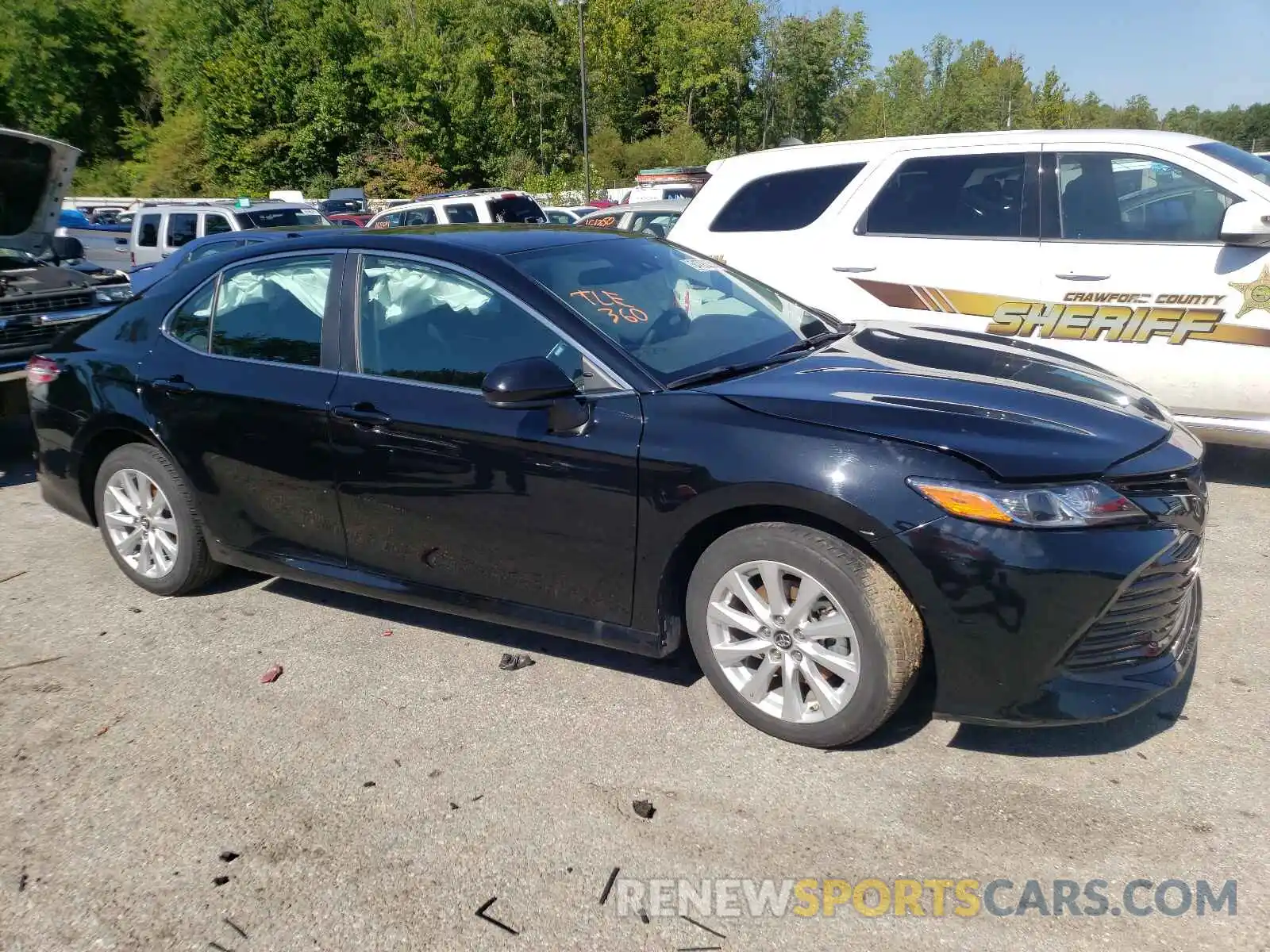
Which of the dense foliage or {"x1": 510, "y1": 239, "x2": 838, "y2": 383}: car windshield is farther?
the dense foliage

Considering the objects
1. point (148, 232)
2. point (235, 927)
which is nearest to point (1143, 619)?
point (235, 927)

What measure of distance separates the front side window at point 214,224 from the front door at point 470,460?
13.9m

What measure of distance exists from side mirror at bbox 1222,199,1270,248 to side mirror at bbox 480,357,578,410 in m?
3.90

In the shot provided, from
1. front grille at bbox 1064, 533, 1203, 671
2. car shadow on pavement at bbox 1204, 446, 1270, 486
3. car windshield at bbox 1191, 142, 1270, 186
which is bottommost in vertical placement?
front grille at bbox 1064, 533, 1203, 671

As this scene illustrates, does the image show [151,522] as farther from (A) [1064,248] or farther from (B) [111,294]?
(A) [1064,248]

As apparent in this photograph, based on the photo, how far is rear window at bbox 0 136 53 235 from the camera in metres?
7.27

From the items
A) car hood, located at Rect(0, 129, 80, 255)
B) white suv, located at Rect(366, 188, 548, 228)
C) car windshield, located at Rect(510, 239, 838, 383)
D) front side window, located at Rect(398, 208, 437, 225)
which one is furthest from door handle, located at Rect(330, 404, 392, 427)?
front side window, located at Rect(398, 208, 437, 225)

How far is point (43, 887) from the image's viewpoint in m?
2.81

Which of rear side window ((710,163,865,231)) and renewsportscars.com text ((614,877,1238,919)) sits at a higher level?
rear side window ((710,163,865,231))

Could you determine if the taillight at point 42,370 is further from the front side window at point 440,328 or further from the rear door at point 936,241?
the rear door at point 936,241

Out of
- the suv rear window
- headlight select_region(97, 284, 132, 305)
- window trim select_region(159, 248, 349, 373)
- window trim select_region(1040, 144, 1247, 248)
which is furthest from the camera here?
the suv rear window

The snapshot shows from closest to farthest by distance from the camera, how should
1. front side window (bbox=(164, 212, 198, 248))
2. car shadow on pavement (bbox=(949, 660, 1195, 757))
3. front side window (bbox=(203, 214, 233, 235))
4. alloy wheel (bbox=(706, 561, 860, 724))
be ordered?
alloy wheel (bbox=(706, 561, 860, 724)) → car shadow on pavement (bbox=(949, 660, 1195, 757)) → front side window (bbox=(203, 214, 233, 235)) → front side window (bbox=(164, 212, 198, 248))

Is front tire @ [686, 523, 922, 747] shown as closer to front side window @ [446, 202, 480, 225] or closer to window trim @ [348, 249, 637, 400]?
window trim @ [348, 249, 637, 400]

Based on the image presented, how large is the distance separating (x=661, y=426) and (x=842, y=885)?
4.78 ft
